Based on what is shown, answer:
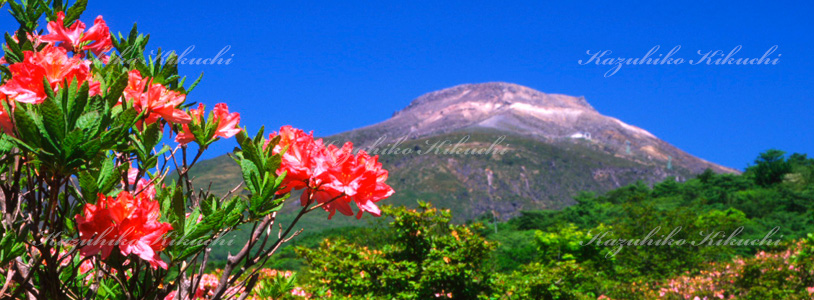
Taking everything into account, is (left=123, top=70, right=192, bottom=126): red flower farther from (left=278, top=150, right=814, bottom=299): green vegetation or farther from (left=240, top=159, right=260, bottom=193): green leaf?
(left=278, top=150, right=814, bottom=299): green vegetation

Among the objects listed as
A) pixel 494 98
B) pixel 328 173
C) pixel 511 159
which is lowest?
pixel 328 173

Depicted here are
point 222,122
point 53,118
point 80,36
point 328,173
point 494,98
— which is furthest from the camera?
point 494,98

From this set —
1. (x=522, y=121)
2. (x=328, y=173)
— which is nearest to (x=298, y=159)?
(x=328, y=173)

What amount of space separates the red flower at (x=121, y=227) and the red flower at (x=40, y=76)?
8.0 inches

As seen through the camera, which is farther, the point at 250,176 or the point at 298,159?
the point at 298,159

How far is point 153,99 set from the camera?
3.78 ft

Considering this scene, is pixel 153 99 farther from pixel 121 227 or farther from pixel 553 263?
pixel 553 263

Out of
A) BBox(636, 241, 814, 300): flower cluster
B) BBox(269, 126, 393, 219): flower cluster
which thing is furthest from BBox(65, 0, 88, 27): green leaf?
BBox(636, 241, 814, 300): flower cluster

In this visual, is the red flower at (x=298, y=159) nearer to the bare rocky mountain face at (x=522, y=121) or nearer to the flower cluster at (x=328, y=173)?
the flower cluster at (x=328, y=173)

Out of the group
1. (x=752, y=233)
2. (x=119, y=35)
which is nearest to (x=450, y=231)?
(x=119, y=35)

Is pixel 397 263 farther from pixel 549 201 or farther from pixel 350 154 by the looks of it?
pixel 549 201

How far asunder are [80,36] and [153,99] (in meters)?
0.62

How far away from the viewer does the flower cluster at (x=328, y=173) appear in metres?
1.13

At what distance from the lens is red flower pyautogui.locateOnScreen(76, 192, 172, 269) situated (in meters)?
0.95
